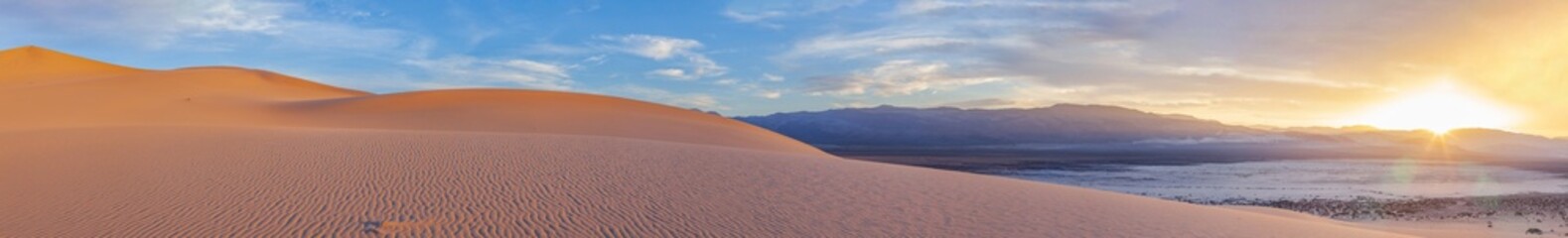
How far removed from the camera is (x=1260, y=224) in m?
17.4

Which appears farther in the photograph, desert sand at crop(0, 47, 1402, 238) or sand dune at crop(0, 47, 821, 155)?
sand dune at crop(0, 47, 821, 155)

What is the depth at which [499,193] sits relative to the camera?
1570cm

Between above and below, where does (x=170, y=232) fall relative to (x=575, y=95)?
below

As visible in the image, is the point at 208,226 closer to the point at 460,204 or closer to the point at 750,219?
the point at 460,204

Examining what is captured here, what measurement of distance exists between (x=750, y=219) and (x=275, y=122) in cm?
3027

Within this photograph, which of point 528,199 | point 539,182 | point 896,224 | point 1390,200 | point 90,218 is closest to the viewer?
point 90,218

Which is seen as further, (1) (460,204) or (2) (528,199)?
(2) (528,199)

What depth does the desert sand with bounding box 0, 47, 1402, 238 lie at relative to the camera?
1327 centimetres

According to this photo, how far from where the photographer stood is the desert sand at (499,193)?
13266 millimetres

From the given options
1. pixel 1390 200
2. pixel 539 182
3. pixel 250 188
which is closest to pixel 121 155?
pixel 250 188

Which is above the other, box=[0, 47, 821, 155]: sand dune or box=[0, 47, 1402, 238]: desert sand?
box=[0, 47, 821, 155]: sand dune

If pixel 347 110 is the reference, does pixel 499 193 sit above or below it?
below

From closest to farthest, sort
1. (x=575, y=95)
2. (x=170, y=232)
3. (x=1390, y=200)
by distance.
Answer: (x=170, y=232)
(x=1390, y=200)
(x=575, y=95)

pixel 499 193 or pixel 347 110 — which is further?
pixel 347 110
